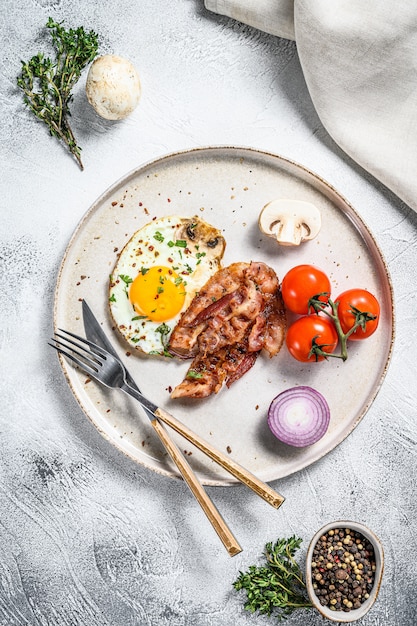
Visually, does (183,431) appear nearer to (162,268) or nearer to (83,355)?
(83,355)

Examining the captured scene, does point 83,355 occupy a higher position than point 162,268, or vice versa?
point 162,268

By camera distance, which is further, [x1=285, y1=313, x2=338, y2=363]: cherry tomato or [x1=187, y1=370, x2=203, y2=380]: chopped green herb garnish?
[x1=187, y1=370, x2=203, y2=380]: chopped green herb garnish

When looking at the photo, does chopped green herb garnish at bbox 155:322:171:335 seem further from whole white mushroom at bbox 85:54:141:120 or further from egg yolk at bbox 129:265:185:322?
whole white mushroom at bbox 85:54:141:120

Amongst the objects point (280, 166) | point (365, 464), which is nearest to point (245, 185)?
point (280, 166)

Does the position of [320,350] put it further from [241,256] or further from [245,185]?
[245,185]

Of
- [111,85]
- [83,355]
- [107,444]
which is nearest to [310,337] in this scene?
[83,355]

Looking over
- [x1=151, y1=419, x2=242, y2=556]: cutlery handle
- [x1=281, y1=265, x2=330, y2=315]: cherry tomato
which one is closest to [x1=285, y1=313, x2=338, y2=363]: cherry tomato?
[x1=281, y1=265, x2=330, y2=315]: cherry tomato
